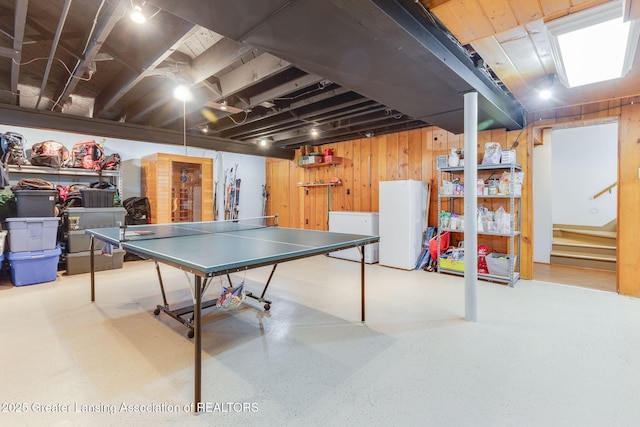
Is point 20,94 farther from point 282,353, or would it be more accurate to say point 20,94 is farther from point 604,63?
point 604,63

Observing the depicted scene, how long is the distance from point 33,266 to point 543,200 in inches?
323

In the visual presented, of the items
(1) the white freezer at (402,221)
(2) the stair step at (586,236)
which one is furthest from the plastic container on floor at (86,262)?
(2) the stair step at (586,236)

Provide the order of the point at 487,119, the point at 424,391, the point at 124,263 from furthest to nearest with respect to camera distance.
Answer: the point at 124,263, the point at 487,119, the point at 424,391

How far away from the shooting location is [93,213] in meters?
4.56

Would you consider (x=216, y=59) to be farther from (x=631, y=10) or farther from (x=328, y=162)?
(x=328, y=162)

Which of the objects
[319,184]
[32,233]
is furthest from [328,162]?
[32,233]

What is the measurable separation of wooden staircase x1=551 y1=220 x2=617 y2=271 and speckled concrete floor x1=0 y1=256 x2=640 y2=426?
6.30ft

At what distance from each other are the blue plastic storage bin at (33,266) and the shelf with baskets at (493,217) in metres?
5.58

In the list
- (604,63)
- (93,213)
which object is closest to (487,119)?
(604,63)

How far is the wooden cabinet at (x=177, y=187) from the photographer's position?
542 centimetres

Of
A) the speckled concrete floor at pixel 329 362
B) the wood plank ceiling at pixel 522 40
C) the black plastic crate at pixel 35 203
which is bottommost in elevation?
the speckled concrete floor at pixel 329 362

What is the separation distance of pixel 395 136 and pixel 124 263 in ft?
18.0

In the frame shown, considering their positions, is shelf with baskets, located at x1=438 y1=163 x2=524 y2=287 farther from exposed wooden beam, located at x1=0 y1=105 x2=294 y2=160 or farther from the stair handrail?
exposed wooden beam, located at x1=0 y1=105 x2=294 y2=160

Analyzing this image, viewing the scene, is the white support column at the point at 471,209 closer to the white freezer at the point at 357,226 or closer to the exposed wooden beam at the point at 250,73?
the exposed wooden beam at the point at 250,73
